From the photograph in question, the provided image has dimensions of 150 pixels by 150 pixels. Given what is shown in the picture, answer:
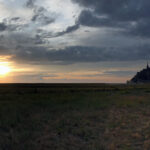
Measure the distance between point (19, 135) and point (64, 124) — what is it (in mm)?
3616

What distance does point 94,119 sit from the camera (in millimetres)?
14164

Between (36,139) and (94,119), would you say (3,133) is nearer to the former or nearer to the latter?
(36,139)

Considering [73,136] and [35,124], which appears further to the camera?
[35,124]

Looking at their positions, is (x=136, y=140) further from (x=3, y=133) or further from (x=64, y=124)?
(x=3, y=133)

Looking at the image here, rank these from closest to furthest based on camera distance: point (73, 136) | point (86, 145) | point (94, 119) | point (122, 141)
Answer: point (86, 145) → point (122, 141) → point (73, 136) → point (94, 119)

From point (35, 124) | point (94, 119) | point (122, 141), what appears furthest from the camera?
point (94, 119)

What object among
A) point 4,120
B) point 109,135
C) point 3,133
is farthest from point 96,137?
point 4,120

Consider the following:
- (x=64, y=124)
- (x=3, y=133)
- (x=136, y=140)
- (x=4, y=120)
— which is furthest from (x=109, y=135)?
A: (x=4, y=120)

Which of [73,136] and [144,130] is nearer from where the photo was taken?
[73,136]

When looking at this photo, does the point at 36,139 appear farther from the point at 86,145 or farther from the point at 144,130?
the point at 144,130

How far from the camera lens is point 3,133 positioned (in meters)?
9.98

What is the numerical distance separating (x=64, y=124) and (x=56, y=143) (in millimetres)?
3614

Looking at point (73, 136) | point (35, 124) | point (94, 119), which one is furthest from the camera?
point (94, 119)

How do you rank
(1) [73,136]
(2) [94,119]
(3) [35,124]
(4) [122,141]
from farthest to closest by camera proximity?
(2) [94,119] → (3) [35,124] → (1) [73,136] → (4) [122,141]
